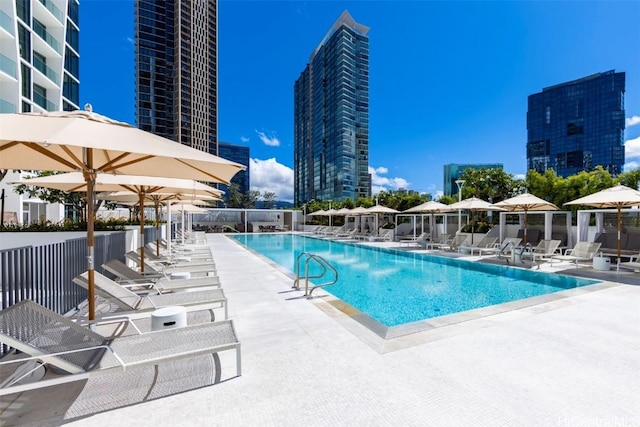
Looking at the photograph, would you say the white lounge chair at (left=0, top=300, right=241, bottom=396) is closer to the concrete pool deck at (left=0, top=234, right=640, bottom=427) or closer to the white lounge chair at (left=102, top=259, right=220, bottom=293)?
the concrete pool deck at (left=0, top=234, right=640, bottom=427)

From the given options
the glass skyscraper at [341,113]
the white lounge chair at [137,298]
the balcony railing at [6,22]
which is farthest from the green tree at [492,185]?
the glass skyscraper at [341,113]

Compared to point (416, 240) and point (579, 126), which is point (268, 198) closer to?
point (416, 240)

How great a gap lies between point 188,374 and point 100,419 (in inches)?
27.5

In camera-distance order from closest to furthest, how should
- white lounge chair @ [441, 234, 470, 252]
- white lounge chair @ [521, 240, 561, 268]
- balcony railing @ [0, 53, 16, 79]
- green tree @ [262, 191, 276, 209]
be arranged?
white lounge chair @ [521, 240, 561, 268]
white lounge chair @ [441, 234, 470, 252]
balcony railing @ [0, 53, 16, 79]
green tree @ [262, 191, 276, 209]

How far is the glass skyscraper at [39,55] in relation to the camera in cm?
1781

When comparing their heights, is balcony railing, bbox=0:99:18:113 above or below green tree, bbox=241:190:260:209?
above

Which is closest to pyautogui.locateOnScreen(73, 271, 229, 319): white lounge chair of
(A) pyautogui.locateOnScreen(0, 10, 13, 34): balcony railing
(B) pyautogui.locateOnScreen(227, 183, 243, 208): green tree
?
(A) pyautogui.locateOnScreen(0, 10, 13, 34): balcony railing

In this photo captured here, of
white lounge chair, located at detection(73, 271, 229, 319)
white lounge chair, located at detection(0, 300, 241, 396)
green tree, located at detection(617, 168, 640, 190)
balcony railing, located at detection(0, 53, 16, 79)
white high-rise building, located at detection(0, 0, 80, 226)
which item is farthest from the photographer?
green tree, located at detection(617, 168, 640, 190)

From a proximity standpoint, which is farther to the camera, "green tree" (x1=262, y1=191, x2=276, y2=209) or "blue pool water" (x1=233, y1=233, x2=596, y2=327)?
"green tree" (x1=262, y1=191, x2=276, y2=209)

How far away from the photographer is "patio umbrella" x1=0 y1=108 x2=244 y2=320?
2152 mm

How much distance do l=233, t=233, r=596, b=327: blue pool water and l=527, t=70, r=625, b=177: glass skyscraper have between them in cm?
9053

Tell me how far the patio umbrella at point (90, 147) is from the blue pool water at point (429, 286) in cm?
387

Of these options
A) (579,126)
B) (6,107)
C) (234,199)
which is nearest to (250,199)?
(234,199)

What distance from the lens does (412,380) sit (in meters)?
2.58
